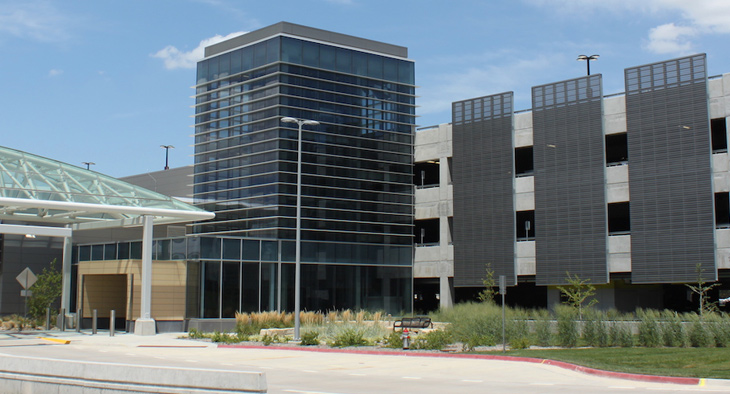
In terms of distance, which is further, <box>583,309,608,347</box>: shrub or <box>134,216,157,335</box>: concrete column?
<box>134,216,157,335</box>: concrete column

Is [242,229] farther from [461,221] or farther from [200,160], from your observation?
[461,221]

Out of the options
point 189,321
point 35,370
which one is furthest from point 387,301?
point 35,370

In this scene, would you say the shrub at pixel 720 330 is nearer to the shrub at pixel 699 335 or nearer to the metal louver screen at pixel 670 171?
the shrub at pixel 699 335

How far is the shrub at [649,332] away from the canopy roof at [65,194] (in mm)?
20649

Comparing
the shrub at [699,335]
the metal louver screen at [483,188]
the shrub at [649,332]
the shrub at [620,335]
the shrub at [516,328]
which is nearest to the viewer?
the shrub at [699,335]

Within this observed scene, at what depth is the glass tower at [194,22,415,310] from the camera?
155ft

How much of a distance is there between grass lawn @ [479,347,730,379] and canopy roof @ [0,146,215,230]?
1892 cm

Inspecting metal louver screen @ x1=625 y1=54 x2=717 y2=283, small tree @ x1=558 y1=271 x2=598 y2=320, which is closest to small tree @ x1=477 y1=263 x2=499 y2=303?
small tree @ x1=558 y1=271 x2=598 y2=320

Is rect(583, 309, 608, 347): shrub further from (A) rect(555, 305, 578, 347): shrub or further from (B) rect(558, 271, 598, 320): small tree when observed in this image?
(B) rect(558, 271, 598, 320): small tree

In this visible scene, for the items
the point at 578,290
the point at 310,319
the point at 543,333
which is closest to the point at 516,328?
the point at 543,333

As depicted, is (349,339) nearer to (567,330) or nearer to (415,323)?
(567,330)

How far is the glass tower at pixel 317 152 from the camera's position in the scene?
47156mm

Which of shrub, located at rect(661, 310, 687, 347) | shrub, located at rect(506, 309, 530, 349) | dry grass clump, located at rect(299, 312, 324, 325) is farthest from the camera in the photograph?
dry grass clump, located at rect(299, 312, 324, 325)

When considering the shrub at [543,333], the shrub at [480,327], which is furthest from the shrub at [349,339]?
the shrub at [543,333]
